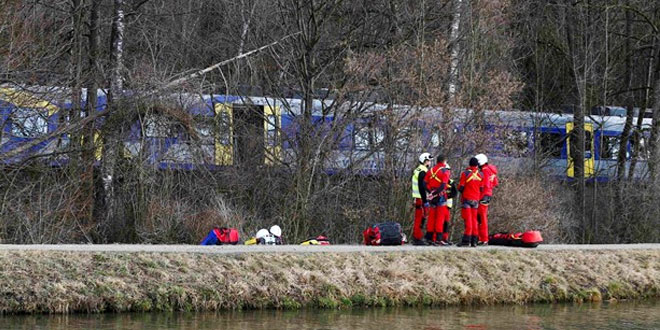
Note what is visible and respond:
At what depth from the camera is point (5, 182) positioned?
25547 millimetres

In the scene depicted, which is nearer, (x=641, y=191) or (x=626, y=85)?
(x=641, y=191)

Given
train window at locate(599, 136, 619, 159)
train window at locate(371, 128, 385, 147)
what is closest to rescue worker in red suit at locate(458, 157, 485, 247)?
train window at locate(371, 128, 385, 147)

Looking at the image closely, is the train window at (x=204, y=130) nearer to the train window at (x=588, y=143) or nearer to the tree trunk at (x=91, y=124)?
the tree trunk at (x=91, y=124)

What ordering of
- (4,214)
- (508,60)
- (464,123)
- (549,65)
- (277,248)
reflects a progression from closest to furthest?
→ (277,248)
(4,214)
(464,123)
(508,60)
(549,65)

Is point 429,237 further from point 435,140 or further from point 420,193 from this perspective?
point 435,140

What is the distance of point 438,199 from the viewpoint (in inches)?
818

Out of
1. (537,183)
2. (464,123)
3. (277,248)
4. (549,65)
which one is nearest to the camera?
(277,248)

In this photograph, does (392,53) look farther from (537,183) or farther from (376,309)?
(376,309)

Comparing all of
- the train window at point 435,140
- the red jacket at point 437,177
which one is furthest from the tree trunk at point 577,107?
the red jacket at point 437,177

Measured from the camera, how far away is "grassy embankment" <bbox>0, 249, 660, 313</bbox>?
15469 mm

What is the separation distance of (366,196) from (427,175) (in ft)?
21.8

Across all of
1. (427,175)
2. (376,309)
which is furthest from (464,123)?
(376,309)

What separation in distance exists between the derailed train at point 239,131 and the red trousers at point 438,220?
5.66m

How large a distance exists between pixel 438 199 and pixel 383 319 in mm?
5337
